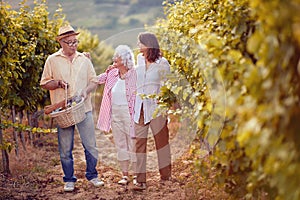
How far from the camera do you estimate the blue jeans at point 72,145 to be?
635 cm

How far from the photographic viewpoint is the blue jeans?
6.35m

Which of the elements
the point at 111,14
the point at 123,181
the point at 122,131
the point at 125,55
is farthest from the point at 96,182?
the point at 111,14

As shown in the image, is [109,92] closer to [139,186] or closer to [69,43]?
[69,43]

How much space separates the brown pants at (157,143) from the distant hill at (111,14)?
26113 mm

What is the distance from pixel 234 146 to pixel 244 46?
70cm

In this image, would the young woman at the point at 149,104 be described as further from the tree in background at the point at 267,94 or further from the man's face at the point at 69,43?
the tree in background at the point at 267,94

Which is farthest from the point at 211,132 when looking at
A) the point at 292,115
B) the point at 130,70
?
the point at 130,70

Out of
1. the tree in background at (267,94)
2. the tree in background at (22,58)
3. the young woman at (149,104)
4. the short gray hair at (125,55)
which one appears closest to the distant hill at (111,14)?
the tree in background at (22,58)

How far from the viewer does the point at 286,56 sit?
92.5 inches

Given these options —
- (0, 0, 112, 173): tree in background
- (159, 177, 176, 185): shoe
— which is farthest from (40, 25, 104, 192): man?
(159, 177, 176, 185): shoe

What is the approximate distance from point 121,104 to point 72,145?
76 centimetres

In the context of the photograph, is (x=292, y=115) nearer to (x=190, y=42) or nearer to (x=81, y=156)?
(x=190, y=42)

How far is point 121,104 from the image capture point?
6.71 m

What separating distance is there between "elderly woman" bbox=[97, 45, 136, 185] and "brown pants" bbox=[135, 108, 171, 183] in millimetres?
127
